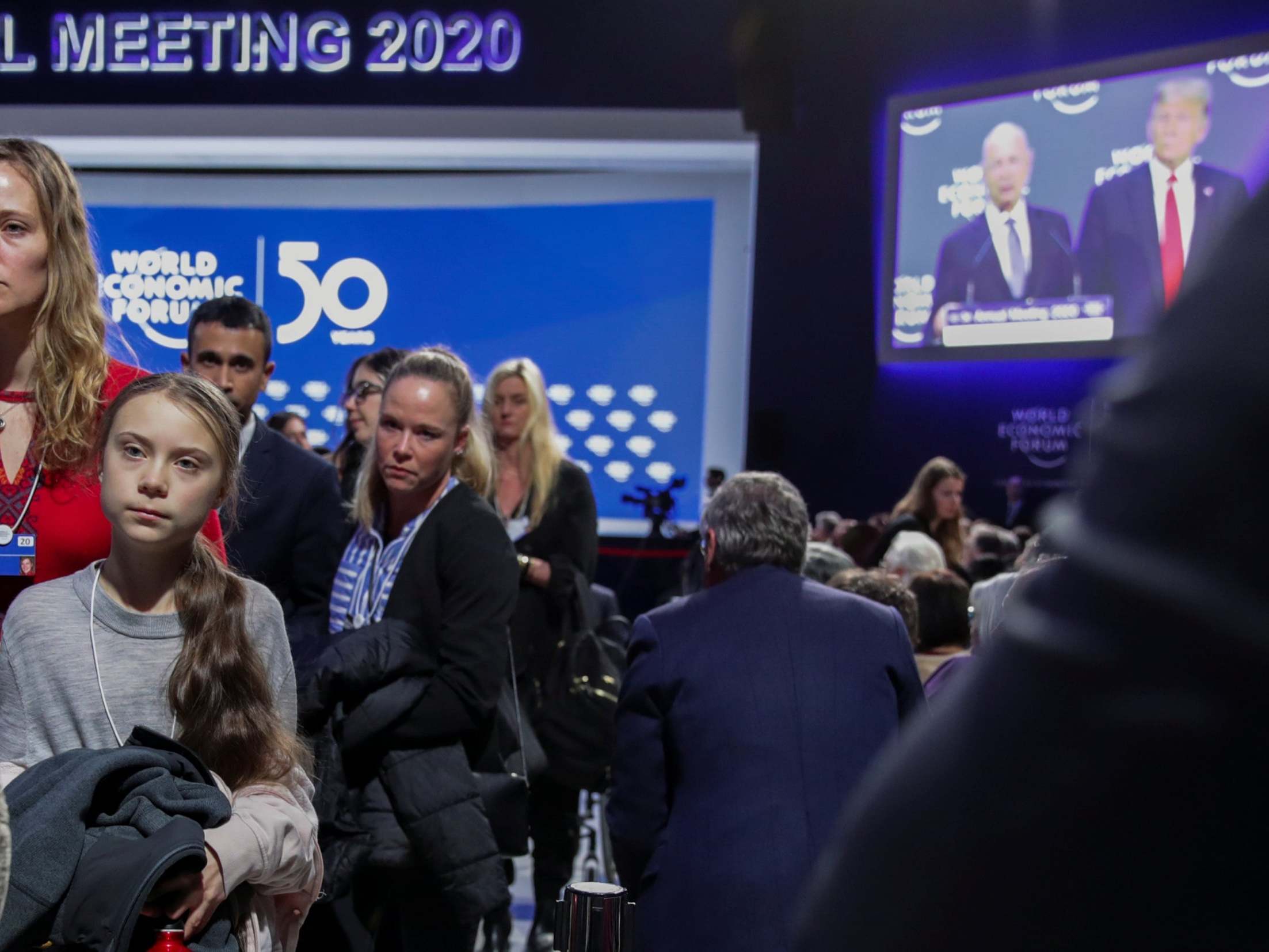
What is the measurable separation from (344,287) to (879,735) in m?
8.58

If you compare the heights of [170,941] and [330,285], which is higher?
[330,285]

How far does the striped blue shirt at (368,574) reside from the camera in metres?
2.80

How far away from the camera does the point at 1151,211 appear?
8.43 meters

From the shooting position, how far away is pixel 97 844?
1457 mm

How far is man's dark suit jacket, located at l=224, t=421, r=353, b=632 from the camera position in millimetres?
2881

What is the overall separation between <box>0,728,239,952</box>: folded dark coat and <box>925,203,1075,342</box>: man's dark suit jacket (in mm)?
8223

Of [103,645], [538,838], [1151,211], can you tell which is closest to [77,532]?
[103,645]

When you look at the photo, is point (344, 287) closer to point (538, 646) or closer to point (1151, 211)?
point (1151, 211)

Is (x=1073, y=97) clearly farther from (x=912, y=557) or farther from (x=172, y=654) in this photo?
(x=172, y=654)

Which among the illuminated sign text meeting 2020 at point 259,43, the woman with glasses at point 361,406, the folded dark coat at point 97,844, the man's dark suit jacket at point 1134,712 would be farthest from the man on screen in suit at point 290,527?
the illuminated sign text meeting 2020 at point 259,43

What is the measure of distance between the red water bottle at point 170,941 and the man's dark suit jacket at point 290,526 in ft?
4.51

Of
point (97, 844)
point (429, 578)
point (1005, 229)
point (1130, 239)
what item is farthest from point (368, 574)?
point (1005, 229)

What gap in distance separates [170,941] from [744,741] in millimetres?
1382

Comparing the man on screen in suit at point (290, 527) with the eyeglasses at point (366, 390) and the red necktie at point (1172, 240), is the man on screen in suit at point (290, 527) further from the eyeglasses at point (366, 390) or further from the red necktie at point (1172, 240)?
the red necktie at point (1172, 240)
